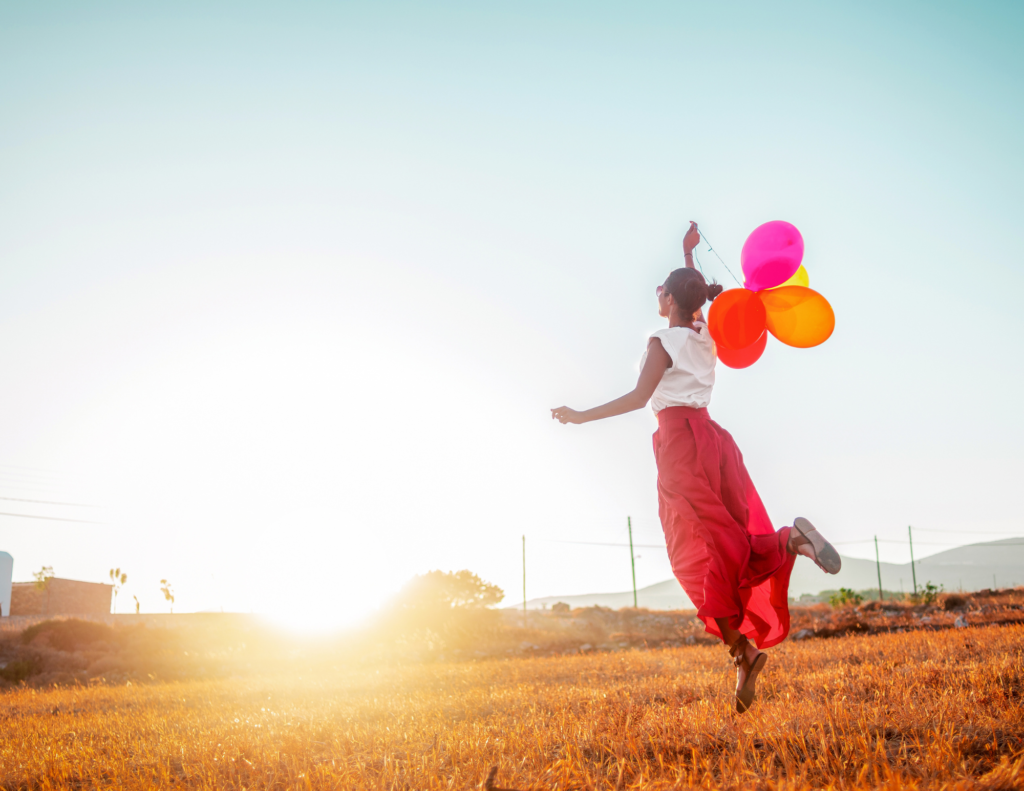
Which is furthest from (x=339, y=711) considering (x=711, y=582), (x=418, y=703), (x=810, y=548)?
(x=810, y=548)

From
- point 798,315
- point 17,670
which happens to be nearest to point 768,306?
point 798,315

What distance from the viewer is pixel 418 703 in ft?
15.9

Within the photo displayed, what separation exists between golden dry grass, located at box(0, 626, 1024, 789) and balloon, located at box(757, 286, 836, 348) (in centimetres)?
211

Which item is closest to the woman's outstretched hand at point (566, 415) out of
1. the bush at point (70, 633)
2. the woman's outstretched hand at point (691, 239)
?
the woman's outstretched hand at point (691, 239)

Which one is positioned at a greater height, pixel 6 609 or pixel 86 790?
pixel 86 790

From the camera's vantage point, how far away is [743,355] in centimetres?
→ 435

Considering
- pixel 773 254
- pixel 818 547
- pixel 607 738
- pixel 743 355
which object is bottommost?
pixel 607 738

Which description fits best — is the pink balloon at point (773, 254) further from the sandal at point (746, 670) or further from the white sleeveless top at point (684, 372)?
the sandal at point (746, 670)

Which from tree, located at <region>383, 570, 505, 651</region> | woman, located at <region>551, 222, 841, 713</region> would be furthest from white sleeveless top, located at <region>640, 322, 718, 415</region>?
tree, located at <region>383, 570, 505, 651</region>

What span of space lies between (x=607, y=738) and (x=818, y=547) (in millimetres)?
1486

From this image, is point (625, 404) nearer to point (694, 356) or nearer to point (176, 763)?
point (694, 356)

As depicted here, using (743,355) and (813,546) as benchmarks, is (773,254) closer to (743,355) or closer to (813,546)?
(743,355)

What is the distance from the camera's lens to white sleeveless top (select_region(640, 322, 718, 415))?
405cm

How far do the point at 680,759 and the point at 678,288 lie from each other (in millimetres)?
2841
